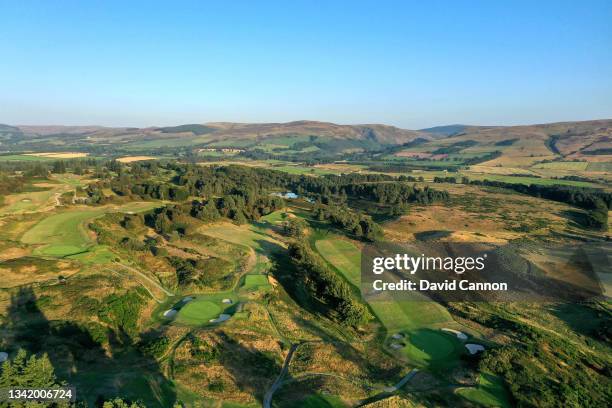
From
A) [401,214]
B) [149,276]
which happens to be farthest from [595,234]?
[149,276]

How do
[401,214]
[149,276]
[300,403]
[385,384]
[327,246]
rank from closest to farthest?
1. [300,403]
2. [385,384]
3. [149,276]
4. [327,246]
5. [401,214]

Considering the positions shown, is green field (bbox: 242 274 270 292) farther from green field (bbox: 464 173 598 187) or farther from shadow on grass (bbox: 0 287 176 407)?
green field (bbox: 464 173 598 187)

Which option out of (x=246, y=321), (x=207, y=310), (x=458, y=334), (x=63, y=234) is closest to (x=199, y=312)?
(x=207, y=310)

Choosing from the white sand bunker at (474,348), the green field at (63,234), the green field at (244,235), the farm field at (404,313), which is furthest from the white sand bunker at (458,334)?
the green field at (63,234)

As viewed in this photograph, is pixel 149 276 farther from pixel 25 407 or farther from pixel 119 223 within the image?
pixel 25 407

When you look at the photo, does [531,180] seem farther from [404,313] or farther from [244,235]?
[404,313]

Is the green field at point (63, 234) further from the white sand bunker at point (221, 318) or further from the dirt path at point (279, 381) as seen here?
the dirt path at point (279, 381)

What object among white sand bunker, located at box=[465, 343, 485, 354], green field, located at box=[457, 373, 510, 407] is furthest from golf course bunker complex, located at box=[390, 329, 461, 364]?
green field, located at box=[457, 373, 510, 407]
